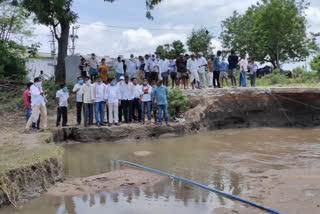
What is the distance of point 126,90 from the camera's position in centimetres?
1294

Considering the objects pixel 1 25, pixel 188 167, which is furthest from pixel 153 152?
pixel 1 25

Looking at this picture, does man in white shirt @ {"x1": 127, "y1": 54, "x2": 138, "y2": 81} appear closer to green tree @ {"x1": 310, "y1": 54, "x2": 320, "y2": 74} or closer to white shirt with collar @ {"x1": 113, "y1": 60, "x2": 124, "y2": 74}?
white shirt with collar @ {"x1": 113, "y1": 60, "x2": 124, "y2": 74}

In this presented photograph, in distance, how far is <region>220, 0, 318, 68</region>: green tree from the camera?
106 ft

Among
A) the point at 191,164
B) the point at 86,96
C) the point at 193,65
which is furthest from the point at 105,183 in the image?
the point at 193,65

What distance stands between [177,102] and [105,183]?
298 inches

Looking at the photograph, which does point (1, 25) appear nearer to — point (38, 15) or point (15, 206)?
point (38, 15)

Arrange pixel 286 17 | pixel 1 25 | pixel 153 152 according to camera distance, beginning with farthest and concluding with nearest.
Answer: pixel 286 17, pixel 1 25, pixel 153 152

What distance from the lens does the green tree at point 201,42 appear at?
1313 inches

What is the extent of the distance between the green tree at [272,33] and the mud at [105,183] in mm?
27967

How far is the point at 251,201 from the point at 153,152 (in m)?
4.95

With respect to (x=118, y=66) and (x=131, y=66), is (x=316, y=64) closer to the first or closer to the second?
(x=131, y=66)

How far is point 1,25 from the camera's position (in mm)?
22438

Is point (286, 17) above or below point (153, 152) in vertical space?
above

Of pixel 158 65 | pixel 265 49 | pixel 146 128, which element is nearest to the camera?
pixel 146 128
